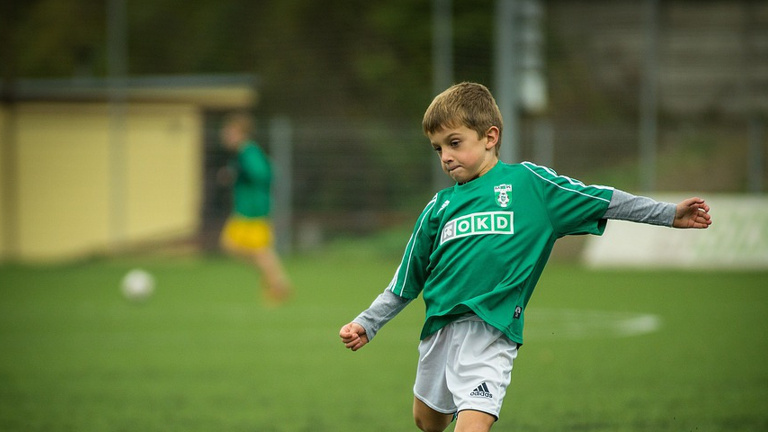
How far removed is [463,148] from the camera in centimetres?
434

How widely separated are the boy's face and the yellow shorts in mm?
10504

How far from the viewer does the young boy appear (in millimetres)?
4297

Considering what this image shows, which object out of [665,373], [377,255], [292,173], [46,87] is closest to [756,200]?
[377,255]

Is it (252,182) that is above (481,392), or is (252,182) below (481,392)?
below

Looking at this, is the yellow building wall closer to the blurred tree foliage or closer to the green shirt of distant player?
the blurred tree foliage

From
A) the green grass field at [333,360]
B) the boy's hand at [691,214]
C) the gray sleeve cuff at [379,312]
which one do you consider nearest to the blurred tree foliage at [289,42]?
the green grass field at [333,360]

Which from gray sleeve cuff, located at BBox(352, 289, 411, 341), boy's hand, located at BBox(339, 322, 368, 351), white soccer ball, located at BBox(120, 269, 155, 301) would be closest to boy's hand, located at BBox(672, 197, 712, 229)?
gray sleeve cuff, located at BBox(352, 289, 411, 341)

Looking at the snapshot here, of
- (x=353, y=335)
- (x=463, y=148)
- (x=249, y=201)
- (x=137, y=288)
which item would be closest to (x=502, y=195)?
(x=463, y=148)

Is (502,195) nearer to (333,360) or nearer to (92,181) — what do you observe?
(333,360)

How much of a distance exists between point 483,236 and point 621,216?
54 cm

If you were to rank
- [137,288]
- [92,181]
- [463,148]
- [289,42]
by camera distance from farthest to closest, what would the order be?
[289,42], [92,181], [137,288], [463,148]

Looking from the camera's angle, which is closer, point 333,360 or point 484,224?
point 484,224

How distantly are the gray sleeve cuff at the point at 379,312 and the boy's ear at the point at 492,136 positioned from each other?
2.26 ft

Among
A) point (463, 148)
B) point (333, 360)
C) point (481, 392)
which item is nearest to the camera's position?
point (481, 392)
